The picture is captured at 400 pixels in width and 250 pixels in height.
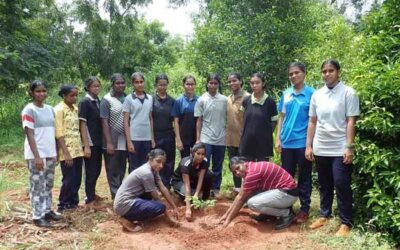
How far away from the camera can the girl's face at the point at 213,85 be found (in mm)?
5646

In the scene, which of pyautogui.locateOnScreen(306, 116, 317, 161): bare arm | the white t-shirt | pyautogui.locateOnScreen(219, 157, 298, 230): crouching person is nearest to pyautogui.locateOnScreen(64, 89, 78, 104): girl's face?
the white t-shirt

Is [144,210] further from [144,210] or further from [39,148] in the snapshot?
[39,148]

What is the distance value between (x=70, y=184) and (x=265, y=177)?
8.31 ft

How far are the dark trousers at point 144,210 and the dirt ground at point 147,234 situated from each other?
17 cm

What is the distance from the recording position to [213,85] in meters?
5.66

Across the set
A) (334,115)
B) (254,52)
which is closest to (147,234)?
(334,115)

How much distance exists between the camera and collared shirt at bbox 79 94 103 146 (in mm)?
5488

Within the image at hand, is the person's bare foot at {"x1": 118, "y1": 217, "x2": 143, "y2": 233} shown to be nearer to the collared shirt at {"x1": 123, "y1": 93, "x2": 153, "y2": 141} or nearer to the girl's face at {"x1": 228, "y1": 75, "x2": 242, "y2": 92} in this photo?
the collared shirt at {"x1": 123, "y1": 93, "x2": 153, "y2": 141}

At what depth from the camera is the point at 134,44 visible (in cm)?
1712

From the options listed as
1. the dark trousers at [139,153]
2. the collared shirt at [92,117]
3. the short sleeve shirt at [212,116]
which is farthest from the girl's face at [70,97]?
the short sleeve shirt at [212,116]

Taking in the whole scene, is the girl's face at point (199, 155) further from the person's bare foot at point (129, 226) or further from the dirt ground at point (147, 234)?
the person's bare foot at point (129, 226)

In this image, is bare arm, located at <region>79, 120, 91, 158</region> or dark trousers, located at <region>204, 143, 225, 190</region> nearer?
bare arm, located at <region>79, 120, 91, 158</region>

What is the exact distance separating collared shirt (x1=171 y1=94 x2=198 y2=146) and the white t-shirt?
1668 millimetres

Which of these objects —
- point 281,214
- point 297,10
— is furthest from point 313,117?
point 297,10
